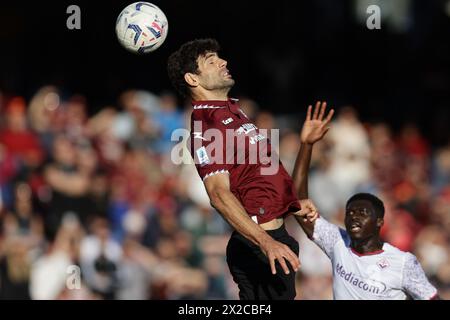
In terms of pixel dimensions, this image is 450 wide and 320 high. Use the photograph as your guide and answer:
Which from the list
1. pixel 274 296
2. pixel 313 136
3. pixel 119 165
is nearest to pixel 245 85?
pixel 119 165

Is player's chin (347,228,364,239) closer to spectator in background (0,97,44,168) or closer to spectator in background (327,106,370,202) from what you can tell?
spectator in background (327,106,370,202)

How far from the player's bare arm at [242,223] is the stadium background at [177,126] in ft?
18.0

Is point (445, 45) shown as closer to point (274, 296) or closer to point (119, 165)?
point (119, 165)

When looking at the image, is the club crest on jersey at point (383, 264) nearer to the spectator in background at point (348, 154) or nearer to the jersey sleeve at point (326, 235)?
the jersey sleeve at point (326, 235)

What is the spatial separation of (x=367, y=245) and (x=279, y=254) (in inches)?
70.9

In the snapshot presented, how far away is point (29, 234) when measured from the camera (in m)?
13.1

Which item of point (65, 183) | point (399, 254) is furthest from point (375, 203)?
Answer: point (65, 183)

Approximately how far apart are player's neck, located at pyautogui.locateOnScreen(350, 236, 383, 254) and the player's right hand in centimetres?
165

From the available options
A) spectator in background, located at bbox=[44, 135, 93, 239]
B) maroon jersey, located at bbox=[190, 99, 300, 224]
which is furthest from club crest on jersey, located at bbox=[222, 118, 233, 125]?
spectator in background, located at bbox=[44, 135, 93, 239]

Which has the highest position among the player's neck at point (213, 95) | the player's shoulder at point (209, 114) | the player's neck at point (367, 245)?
the player's neck at point (213, 95)

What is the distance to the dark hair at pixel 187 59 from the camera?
8227 millimetres

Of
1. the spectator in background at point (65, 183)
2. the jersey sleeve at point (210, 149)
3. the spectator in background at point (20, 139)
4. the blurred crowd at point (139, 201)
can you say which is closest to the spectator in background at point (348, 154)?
the blurred crowd at point (139, 201)
